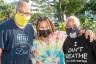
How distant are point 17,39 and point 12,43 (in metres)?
0.11

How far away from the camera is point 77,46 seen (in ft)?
22.4

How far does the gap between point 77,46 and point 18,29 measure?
42.9 inches

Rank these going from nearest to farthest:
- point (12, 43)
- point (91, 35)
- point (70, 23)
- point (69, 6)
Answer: point (12, 43) → point (91, 35) → point (70, 23) → point (69, 6)

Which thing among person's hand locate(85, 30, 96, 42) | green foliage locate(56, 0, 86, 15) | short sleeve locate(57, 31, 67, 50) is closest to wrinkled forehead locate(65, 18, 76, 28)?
short sleeve locate(57, 31, 67, 50)

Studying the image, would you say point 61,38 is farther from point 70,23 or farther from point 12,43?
point 12,43

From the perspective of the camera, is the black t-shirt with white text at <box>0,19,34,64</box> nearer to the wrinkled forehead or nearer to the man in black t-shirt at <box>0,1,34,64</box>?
the man in black t-shirt at <box>0,1,34,64</box>

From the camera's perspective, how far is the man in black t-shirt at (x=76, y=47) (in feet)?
22.2

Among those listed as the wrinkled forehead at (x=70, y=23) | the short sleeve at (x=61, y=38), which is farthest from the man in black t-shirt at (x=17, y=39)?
the wrinkled forehead at (x=70, y=23)

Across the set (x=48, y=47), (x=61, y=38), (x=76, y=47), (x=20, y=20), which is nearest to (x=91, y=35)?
(x=76, y=47)

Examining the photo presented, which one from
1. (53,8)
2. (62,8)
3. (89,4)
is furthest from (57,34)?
(89,4)

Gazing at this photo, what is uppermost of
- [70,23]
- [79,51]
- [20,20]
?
[20,20]

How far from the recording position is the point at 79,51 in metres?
6.82

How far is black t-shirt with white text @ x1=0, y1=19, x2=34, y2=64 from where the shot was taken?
6414mm

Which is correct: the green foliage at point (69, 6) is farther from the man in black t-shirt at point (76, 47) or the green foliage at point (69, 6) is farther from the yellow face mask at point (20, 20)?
the yellow face mask at point (20, 20)
